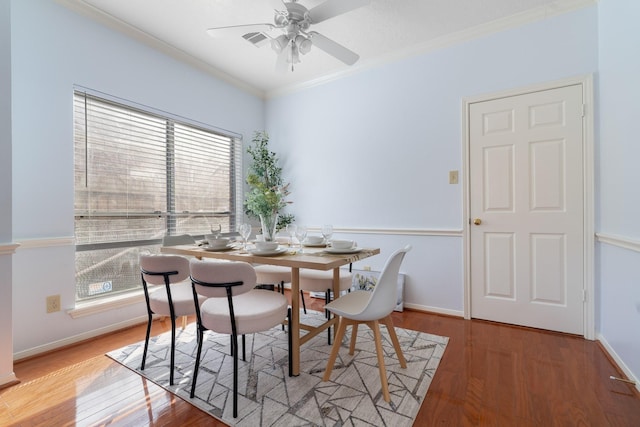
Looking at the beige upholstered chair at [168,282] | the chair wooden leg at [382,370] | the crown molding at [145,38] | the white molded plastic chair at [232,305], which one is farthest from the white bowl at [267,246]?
the crown molding at [145,38]

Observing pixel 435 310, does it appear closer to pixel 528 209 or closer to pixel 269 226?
pixel 528 209

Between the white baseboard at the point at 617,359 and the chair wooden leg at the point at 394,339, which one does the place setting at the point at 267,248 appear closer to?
the chair wooden leg at the point at 394,339

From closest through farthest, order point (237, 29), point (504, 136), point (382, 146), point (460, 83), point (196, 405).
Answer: point (196, 405) < point (237, 29) < point (504, 136) < point (460, 83) < point (382, 146)

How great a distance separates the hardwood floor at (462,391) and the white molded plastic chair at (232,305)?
42 cm

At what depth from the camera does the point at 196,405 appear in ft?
5.00

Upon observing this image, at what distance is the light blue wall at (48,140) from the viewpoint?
2025 mm

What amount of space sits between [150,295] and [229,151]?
7.32 ft

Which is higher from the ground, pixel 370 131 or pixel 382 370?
pixel 370 131

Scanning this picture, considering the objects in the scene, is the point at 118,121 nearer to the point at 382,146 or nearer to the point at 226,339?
the point at 226,339

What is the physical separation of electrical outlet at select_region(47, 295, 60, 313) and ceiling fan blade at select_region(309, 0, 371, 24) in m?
2.74

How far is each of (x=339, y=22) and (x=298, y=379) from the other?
2.77 metres

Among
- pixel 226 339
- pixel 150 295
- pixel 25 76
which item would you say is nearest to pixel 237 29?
pixel 25 76

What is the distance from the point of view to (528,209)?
2496 millimetres

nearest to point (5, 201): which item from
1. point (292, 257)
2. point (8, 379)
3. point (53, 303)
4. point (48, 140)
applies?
point (48, 140)
